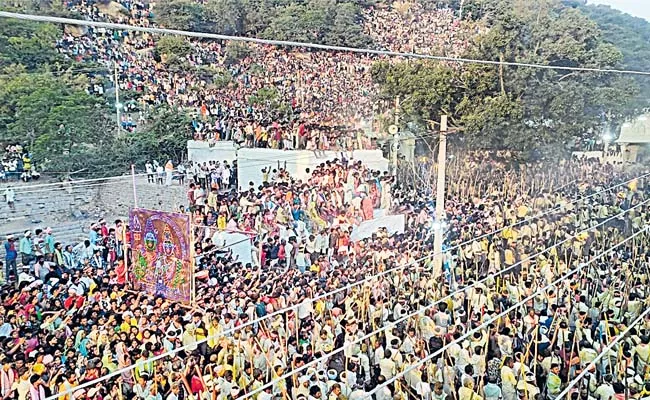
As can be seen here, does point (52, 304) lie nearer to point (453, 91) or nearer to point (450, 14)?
point (453, 91)

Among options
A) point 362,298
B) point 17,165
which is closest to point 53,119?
point 17,165

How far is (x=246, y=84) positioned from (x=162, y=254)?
2849 mm

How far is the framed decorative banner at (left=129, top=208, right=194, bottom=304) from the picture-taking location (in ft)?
11.0

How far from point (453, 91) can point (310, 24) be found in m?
2.01

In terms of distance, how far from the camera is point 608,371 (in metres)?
3.01

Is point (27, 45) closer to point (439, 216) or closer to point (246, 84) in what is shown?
point (246, 84)

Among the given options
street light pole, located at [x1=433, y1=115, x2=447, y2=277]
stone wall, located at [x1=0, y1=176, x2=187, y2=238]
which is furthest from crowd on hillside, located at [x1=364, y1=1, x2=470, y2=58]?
stone wall, located at [x1=0, y1=176, x2=187, y2=238]

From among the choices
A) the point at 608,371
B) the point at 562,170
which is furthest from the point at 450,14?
the point at 608,371

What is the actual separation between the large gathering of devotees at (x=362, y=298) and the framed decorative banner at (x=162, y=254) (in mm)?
139

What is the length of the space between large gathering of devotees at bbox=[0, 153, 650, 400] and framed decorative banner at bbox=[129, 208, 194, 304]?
14 centimetres

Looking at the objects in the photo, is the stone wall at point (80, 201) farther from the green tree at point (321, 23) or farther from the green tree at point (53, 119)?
the green tree at point (321, 23)

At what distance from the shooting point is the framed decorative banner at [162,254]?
3.37 m

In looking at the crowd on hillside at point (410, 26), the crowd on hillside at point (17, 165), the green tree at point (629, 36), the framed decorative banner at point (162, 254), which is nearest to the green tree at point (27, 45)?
the crowd on hillside at point (17, 165)

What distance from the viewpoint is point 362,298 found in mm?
4125
